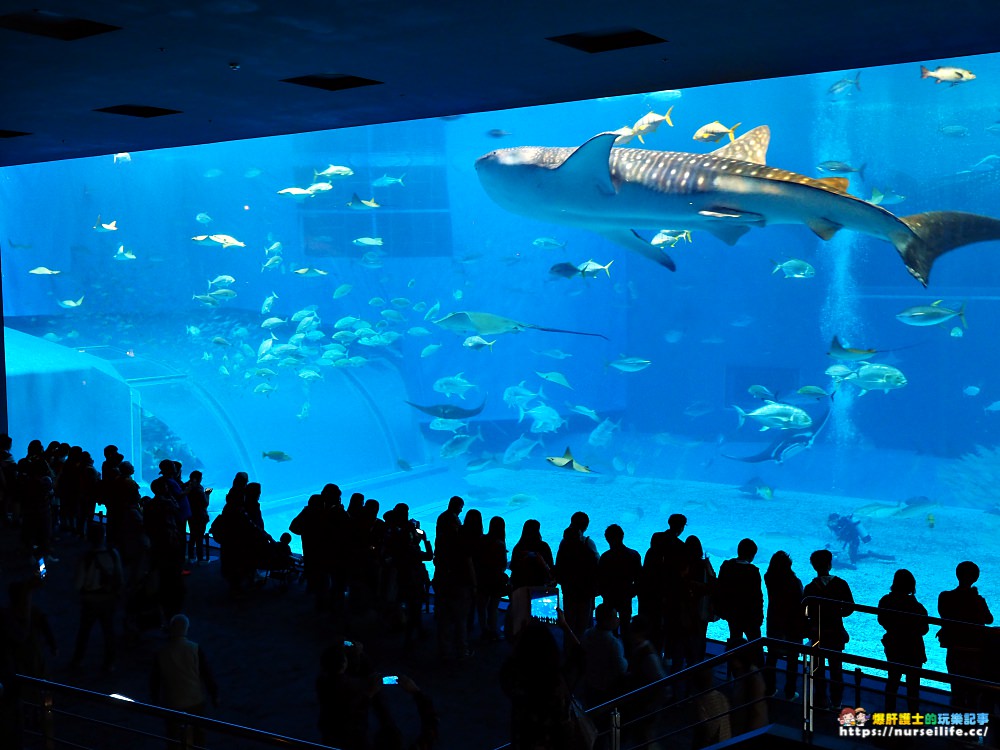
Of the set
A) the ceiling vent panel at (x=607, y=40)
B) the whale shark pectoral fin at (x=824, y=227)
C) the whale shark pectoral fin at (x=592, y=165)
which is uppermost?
the whale shark pectoral fin at (x=592, y=165)

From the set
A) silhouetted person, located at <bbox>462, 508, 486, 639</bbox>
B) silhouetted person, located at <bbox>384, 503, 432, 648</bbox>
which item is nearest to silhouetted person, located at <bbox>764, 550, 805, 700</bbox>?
silhouetted person, located at <bbox>462, 508, 486, 639</bbox>

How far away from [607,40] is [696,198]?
5.08 m

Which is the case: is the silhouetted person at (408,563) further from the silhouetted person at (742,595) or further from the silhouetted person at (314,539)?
the silhouetted person at (742,595)

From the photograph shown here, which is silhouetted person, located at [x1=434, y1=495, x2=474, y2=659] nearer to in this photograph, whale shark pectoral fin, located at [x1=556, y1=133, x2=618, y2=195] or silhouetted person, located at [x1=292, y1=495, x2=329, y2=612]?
silhouetted person, located at [x1=292, y1=495, x2=329, y2=612]

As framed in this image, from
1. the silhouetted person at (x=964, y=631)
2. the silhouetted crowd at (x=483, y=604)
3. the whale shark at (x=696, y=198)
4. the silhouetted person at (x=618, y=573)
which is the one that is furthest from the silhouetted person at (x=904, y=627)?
the whale shark at (x=696, y=198)

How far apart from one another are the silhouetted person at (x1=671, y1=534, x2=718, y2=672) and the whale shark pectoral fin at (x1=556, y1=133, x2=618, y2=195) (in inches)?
236

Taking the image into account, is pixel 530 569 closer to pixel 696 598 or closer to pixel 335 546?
pixel 696 598

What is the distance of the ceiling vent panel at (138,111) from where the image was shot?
873cm

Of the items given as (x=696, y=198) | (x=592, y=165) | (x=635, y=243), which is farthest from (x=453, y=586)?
(x=635, y=243)

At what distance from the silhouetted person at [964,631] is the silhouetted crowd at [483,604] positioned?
0.01 m

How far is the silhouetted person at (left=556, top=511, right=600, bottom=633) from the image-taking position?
6215 mm

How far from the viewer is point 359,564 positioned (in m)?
7.06

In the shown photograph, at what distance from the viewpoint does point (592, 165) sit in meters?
12.3

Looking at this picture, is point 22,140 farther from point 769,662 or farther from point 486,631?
point 769,662
